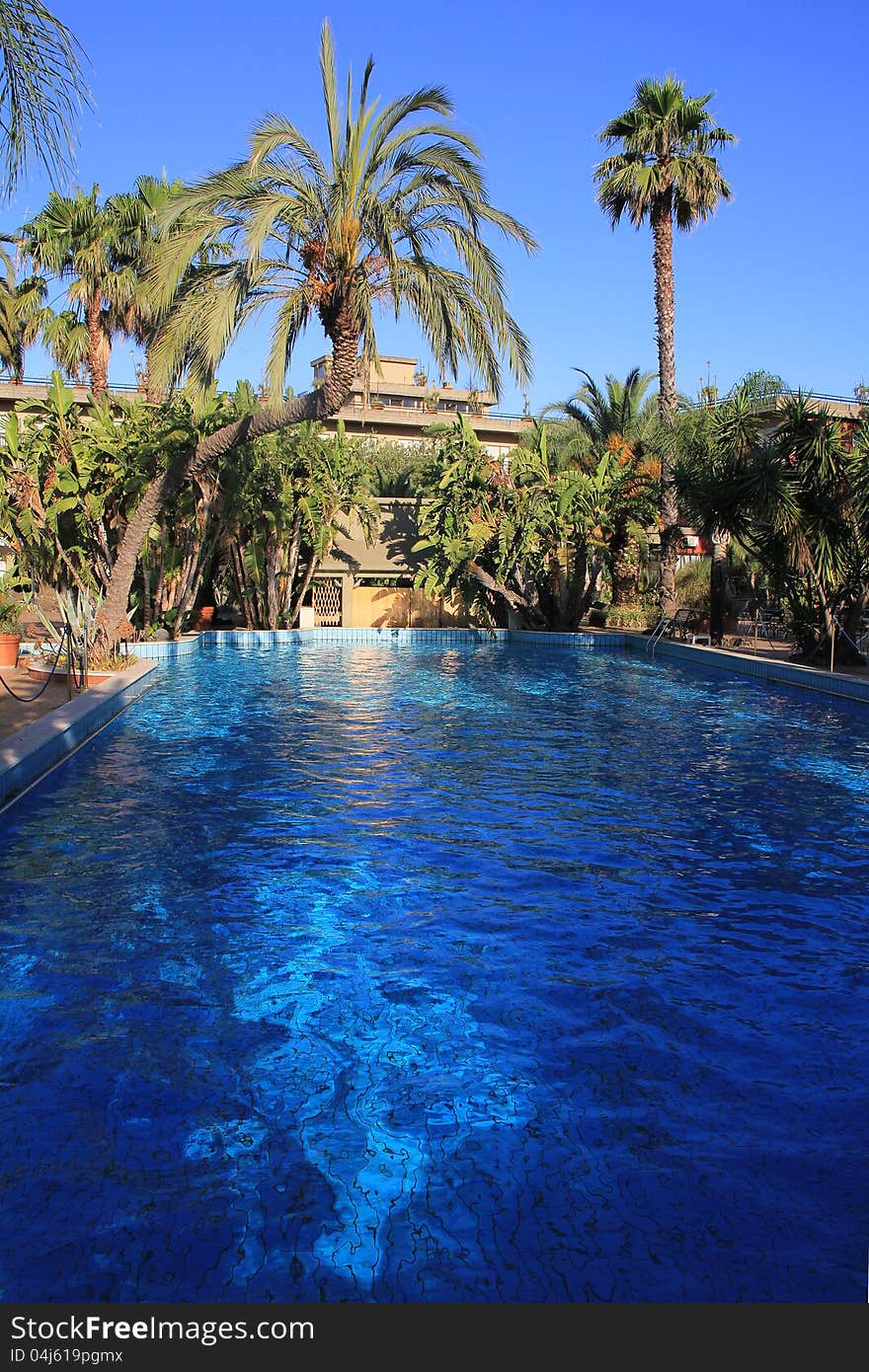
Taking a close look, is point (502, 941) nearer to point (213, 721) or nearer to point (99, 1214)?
point (99, 1214)

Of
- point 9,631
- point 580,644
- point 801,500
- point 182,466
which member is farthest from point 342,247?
point 580,644

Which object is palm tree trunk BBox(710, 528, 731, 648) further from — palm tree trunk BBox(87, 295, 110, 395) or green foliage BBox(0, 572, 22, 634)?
palm tree trunk BBox(87, 295, 110, 395)

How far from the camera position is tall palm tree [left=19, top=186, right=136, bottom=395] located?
2612 centimetres

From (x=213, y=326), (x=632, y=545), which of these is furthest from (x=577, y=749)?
(x=632, y=545)

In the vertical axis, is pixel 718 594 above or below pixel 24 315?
below

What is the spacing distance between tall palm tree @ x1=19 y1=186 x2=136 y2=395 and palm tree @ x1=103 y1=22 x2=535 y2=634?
37.5ft

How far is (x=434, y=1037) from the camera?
→ 4918 mm

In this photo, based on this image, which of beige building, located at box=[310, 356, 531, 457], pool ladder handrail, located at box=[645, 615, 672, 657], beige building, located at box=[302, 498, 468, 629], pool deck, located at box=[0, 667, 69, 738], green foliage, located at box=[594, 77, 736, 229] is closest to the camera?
pool deck, located at box=[0, 667, 69, 738]

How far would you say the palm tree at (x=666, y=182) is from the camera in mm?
25125

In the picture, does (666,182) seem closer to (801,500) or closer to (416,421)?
(801,500)

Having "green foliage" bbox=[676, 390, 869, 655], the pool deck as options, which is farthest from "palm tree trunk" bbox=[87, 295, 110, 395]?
"green foliage" bbox=[676, 390, 869, 655]

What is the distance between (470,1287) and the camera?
3.21 meters

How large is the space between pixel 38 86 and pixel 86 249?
22.4 meters

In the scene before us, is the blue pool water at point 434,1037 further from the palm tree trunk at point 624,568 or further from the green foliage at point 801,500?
the palm tree trunk at point 624,568
